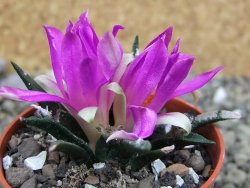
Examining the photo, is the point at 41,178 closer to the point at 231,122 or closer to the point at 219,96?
the point at 231,122

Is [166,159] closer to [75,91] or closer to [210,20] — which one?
[75,91]

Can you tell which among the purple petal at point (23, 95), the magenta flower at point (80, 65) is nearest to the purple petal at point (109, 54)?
the magenta flower at point (80, 65)

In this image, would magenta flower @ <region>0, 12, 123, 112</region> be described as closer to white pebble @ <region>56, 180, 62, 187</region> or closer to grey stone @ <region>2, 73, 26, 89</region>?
white pebble @ <region>56, 180, 62, 187</region>

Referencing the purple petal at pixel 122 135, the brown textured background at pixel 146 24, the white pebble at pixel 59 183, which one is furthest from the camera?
the brown textured background at pixel 146 24

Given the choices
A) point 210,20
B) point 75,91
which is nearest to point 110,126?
point 75,91

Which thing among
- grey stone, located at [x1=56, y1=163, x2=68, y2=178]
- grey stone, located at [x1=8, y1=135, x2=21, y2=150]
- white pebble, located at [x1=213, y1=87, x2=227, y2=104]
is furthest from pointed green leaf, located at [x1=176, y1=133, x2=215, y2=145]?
white pebble, located at [x1=213, y1=87, x2=227, y2=104]

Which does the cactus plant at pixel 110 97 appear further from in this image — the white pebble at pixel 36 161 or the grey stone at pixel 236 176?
the grey stone at pixel 236 176
